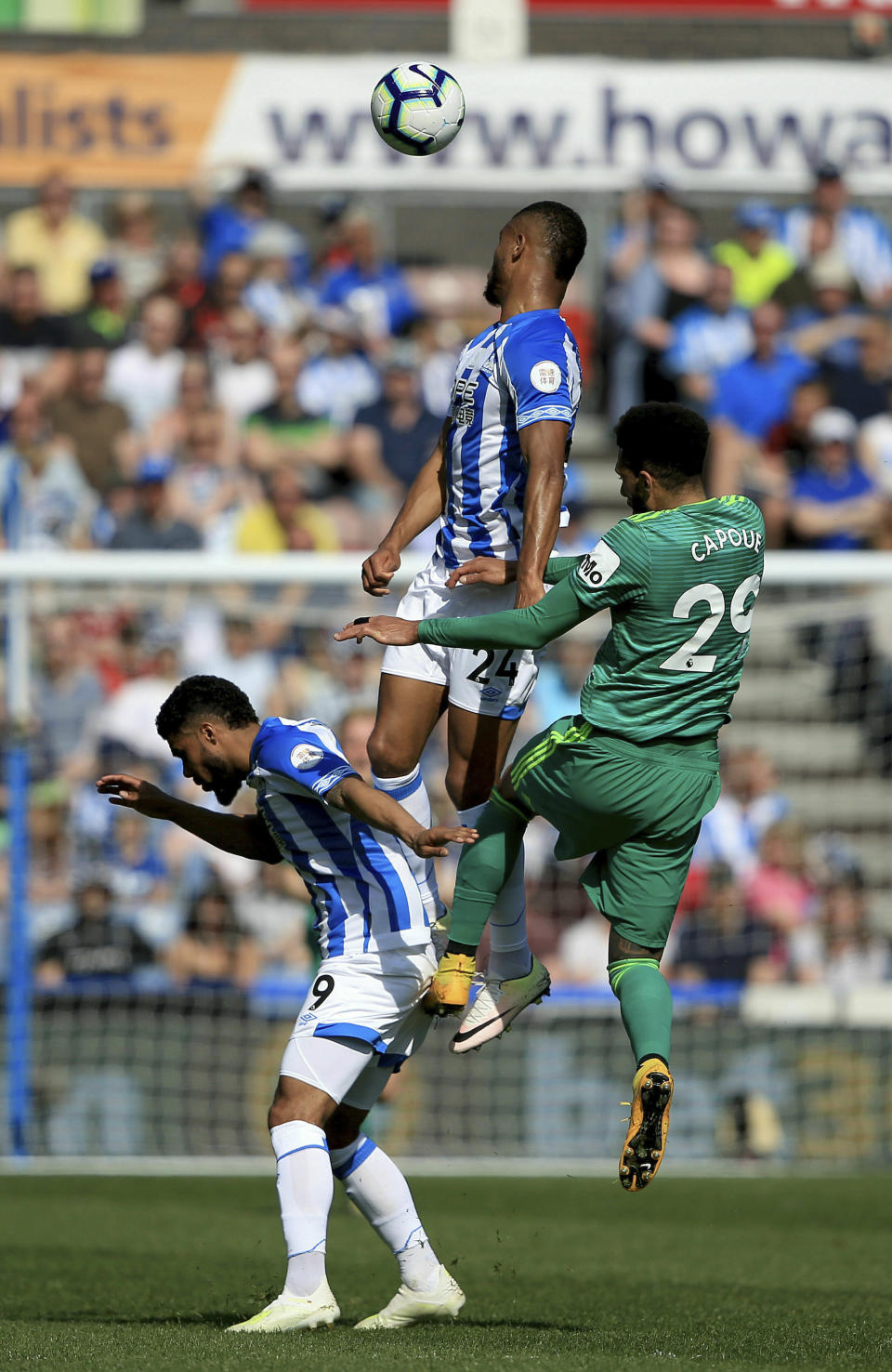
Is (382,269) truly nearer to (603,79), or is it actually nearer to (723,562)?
(603,79)

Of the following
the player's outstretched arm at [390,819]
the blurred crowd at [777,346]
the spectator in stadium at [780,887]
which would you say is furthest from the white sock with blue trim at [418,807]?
the blurred crowd at [777,346]

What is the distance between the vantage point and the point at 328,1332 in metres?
6.20

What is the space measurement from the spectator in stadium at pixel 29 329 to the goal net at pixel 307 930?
9.93ft

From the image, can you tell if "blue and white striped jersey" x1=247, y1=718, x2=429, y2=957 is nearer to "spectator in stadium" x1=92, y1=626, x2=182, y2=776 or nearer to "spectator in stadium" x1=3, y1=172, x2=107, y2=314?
"spectator in stadium" x1=92, y1=626, x2=182, y2=776

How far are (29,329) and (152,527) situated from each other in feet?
8.12

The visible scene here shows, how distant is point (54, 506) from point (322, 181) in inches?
157

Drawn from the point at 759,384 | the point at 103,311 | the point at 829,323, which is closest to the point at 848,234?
the point at 829,323

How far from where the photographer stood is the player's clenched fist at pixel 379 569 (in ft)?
22.5

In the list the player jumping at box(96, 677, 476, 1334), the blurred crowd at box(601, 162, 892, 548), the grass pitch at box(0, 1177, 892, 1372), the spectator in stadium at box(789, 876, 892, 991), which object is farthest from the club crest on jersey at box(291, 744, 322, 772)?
the blurred crowd at box(601, 162, 892, 548)

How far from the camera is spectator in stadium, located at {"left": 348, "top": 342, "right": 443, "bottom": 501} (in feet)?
45.5

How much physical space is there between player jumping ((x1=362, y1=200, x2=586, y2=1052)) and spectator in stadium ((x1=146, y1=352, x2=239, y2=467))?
6996 millimetres

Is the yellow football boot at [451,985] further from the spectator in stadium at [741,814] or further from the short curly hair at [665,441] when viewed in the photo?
the spectator in stadium at [741,814]

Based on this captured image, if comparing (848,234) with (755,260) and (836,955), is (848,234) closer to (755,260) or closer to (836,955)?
(755,260)

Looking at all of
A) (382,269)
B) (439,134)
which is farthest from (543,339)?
(382,269)
